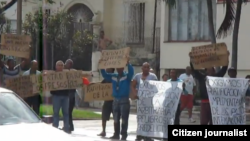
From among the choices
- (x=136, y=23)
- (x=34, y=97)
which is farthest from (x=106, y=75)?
(x=136, y=23)

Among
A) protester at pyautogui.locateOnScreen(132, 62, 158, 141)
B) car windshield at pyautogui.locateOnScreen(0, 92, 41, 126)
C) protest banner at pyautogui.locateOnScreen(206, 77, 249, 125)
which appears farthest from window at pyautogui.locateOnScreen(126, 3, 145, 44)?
car windshield at pyautogui.locateOnScreen(0, 92, 41, 126)

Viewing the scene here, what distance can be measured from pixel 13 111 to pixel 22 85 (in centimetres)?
542

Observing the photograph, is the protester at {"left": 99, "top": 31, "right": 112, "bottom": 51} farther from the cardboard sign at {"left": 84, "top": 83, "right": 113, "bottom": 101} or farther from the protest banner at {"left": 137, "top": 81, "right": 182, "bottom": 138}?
the protest banner at {"left": 137, "top": 81, "right": 182, "bottom": 138}

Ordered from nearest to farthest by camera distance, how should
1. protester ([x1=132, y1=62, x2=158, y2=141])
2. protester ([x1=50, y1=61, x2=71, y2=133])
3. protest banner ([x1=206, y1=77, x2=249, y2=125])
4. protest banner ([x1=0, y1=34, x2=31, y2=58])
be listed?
protest banner ([x1=206, y1=77, x2=249, y2=125])
protester ([x1=132, y1=62, x2=158, y2=141])
protester ([x1=50, y1=61, x2=71, y2=133])
protest banner ([x1=0, y1=34, x2=31, y2=58])

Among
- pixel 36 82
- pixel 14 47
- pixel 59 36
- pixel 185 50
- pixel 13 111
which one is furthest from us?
pixel 59 36

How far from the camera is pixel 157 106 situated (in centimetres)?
1468

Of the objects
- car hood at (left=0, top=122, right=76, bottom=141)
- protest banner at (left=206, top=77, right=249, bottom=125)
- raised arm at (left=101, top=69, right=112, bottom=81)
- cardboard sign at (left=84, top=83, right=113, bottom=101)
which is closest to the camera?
car hood at (left=0, top=122, right=76, bottom=141)

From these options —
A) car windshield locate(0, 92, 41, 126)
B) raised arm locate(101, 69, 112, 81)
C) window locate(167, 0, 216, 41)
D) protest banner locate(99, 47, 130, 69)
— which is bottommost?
car windshield locate(0, 92, 41, 126)

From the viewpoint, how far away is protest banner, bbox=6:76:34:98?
51.2 ft

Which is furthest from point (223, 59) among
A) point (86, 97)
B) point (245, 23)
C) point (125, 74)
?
point (245, 23)

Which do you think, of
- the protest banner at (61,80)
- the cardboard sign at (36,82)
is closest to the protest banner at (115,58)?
the protest banner at (61,80)

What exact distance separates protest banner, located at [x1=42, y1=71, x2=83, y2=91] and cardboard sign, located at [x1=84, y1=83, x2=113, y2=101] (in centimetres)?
30

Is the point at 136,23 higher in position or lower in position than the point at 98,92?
higher

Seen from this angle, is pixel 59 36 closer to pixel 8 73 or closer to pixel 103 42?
pixel 103 42
